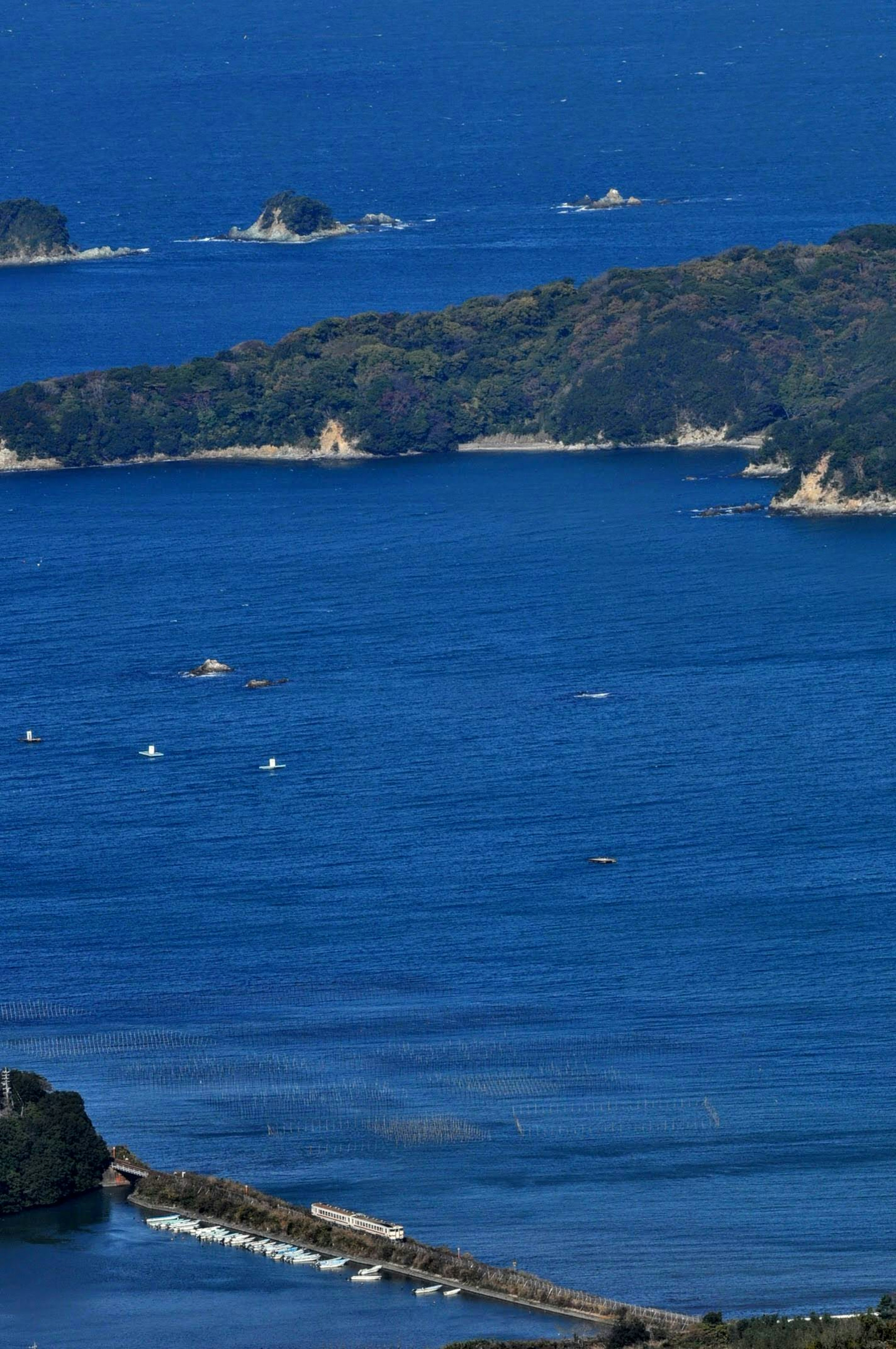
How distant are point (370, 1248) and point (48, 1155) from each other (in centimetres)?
933

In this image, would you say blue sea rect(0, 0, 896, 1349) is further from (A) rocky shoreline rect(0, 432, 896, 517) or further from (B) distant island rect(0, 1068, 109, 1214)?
(A) rocky shoreline rect(0, 432, 896, 517)

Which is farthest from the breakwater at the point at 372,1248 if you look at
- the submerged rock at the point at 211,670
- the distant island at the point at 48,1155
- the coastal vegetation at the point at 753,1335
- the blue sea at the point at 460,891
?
the submerged rock at the point at 211,670

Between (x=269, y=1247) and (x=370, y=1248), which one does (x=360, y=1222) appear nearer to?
(x=370, y=1248)

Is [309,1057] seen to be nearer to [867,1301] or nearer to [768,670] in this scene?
[867,1301]

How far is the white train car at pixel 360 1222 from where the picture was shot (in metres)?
86.4

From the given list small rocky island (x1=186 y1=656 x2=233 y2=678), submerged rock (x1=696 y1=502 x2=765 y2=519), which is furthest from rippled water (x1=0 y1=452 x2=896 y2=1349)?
submerged rock (x1=696 y1=502 x2=765 y2=519)

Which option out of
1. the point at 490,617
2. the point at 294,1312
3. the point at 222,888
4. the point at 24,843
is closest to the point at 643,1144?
the point at 294,1312

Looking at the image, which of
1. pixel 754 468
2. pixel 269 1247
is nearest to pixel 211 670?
pixel 754 468

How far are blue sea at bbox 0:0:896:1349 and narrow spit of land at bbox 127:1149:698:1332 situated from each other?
805 mm

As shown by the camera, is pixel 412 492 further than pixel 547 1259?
Yes

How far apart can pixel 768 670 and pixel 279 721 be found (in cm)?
2084

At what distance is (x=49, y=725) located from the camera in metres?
143

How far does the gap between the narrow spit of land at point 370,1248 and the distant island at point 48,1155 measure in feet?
4.82

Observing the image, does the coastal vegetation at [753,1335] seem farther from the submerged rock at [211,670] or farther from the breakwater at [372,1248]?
the submerged rock at [211,670]
